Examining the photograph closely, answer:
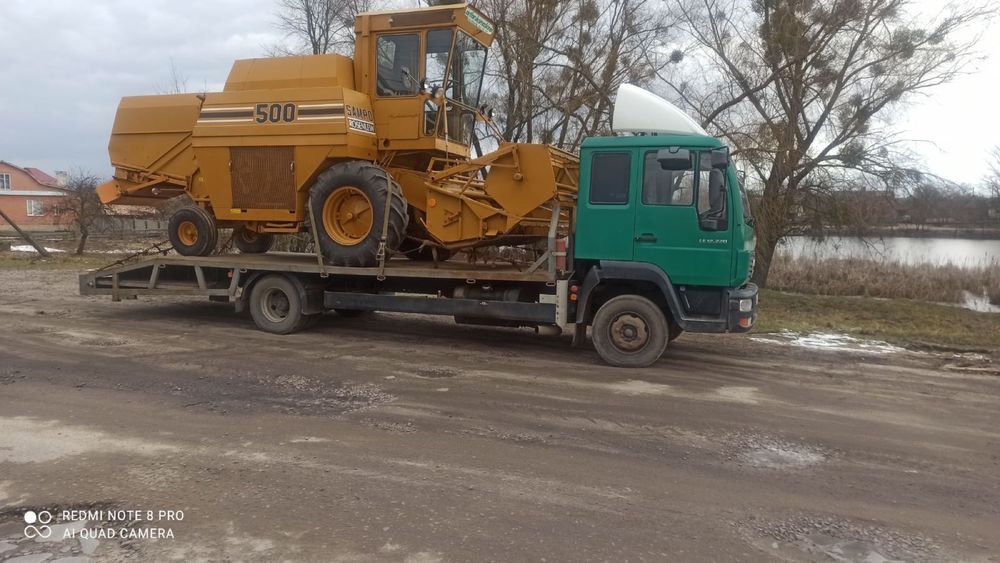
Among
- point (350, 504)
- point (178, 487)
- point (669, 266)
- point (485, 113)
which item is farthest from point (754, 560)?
point (485, 113)

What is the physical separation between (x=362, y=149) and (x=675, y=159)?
431 centimetres

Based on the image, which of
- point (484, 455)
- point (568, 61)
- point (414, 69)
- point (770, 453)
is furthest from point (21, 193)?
point (770, 453)

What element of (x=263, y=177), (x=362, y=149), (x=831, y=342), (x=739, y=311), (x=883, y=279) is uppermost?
(x=362, y=149)

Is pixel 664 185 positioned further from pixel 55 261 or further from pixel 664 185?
pixel 55 261

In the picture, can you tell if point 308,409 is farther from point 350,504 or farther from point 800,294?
point 800,294

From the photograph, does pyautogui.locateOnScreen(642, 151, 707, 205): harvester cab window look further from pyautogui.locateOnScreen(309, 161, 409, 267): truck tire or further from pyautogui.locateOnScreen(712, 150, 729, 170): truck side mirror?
pyautogui.locateOnScreen(309, 161, 409, 267): truck tire

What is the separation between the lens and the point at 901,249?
23.3 meters

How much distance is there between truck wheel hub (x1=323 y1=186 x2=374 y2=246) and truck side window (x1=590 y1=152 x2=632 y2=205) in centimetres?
319

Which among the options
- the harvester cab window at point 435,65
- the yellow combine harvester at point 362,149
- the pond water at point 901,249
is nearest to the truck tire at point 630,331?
the yellow combine harvester at point 362,149

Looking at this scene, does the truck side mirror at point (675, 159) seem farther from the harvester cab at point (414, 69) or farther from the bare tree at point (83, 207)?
the bare tree at point (83, 207)

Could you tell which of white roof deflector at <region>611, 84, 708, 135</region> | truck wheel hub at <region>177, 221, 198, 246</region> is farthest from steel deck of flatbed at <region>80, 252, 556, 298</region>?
white roof deflector at <region>611, 84, 708, 135</region>

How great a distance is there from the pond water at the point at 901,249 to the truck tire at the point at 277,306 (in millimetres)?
14413

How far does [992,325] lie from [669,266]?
35.4ft

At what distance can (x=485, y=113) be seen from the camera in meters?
10.5
